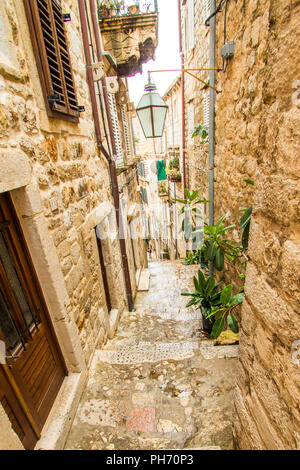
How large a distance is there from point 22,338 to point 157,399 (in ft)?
4.88

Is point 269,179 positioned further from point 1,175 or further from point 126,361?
point 126,361

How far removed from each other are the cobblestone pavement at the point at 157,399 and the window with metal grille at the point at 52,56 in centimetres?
280

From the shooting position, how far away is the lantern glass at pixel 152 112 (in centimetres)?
356

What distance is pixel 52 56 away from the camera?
211cm

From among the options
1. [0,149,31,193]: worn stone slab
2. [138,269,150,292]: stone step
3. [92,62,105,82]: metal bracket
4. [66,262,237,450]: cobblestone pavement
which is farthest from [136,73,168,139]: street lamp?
[138,269,150,292]: stone step

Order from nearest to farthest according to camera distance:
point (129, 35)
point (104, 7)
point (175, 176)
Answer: point (104, 7) < point (129, 35) < point (175, 176)

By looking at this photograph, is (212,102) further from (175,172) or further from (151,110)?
(175,172)

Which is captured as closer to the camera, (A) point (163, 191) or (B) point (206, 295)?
(B) point (206, 295)

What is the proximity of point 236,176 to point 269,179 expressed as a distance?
2.31 meters

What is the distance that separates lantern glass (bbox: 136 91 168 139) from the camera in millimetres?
3557

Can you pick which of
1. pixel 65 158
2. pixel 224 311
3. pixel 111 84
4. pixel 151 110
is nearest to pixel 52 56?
pixel 65 158

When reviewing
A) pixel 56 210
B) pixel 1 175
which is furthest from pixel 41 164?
pixel 1 175

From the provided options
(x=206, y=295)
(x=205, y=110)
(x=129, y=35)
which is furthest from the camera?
(x=205, y=110)

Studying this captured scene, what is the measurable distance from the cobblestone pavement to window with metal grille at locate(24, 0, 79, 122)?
280 cm
